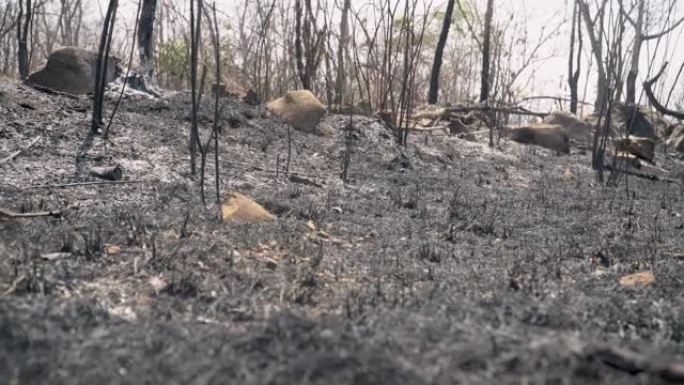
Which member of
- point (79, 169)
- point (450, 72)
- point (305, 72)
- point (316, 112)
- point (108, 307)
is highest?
point (450, 72)

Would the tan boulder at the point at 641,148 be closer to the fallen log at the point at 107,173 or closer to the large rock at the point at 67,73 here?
the large rock at the point at 67,73

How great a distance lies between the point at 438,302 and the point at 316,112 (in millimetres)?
4412

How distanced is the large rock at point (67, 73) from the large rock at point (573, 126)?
22.2ft

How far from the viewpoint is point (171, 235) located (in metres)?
2.70

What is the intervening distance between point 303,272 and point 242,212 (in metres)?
0.81

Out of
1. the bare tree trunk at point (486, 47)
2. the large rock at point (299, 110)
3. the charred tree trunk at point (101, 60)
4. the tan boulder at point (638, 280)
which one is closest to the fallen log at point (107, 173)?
the charred tree trunk at point (101, 60)

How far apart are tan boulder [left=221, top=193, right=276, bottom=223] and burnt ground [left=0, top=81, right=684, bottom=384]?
77mm

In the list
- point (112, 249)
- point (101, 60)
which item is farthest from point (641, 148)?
point (112, 249)

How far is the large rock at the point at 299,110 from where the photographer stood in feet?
20.3

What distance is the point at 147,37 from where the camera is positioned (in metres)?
6.61

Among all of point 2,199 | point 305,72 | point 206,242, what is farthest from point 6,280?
point 305,72

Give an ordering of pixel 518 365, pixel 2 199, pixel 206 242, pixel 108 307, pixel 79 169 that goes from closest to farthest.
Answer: pixel 518 365, pixel 108 307, pixel 206 242, pixel 2 199, pixel 79 169

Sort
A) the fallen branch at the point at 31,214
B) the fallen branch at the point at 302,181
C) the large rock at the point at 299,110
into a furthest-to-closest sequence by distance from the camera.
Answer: the large rock at the point at 299,110
the fallen branch at the point at 302,181
the fallen branch at the point at 31,214

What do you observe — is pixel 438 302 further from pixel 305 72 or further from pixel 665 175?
pixel 665 175
